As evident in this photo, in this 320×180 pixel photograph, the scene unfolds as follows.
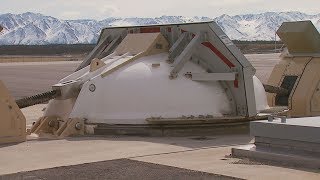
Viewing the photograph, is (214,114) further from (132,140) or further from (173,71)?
(132,140)

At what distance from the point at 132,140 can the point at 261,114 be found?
274 cm

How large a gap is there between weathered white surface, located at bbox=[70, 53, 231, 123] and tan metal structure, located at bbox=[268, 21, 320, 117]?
2.10 metres

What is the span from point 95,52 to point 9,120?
10.9 feet

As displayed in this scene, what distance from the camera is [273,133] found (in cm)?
762

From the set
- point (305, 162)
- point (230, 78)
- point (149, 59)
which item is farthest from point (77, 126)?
point (305, 162)

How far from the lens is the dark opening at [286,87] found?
13070mm

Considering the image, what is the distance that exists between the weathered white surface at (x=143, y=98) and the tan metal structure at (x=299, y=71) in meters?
2.10

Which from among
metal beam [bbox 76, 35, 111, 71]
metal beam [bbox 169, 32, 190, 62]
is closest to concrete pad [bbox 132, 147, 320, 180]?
metal beam [bbox 169, 32, 190, 62]

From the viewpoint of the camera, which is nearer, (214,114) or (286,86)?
(214,114)

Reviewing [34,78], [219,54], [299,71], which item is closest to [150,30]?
[219,54]

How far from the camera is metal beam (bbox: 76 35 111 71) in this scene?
40.8ft

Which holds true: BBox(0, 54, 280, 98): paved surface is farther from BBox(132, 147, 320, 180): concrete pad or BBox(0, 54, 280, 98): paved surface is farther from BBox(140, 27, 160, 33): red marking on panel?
BBox(132, 147, 320, 180): concrete pad

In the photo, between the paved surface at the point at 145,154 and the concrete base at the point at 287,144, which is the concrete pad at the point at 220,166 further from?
the concrete base at the point at 287,144

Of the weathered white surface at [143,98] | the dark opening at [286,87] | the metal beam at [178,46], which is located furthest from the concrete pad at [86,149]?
the dark opening at [286,87]
